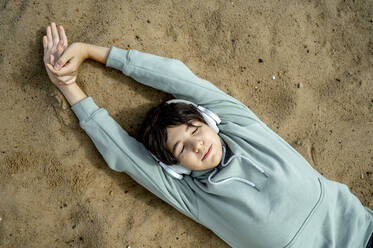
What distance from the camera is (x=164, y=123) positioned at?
193 cm

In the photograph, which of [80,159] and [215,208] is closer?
[215,208]

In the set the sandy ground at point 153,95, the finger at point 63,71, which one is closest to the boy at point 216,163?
the finger at point 63,71

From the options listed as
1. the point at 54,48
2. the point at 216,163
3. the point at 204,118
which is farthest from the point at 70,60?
the point at 216,163

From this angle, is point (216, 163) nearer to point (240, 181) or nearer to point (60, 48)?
point (240, 181)

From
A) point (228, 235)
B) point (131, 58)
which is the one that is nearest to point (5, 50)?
point (131, 58)

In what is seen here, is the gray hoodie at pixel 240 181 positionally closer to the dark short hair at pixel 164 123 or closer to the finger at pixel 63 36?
the dark short hair at pixel 164 123

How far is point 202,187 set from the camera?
2.08 meters

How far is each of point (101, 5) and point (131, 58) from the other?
56 centimetres

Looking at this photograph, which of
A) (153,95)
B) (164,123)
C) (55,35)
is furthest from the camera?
(153,95)

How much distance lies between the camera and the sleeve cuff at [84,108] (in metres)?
2.06

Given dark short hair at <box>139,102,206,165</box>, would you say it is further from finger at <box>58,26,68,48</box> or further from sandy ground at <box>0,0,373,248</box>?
finger at <box>58,26,68,48</box>

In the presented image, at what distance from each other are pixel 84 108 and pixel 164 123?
2.01 feet

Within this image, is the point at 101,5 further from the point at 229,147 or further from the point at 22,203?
the point at 22,203

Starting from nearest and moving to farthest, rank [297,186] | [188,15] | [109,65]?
[297,186] → [109,65] → [188,15]
